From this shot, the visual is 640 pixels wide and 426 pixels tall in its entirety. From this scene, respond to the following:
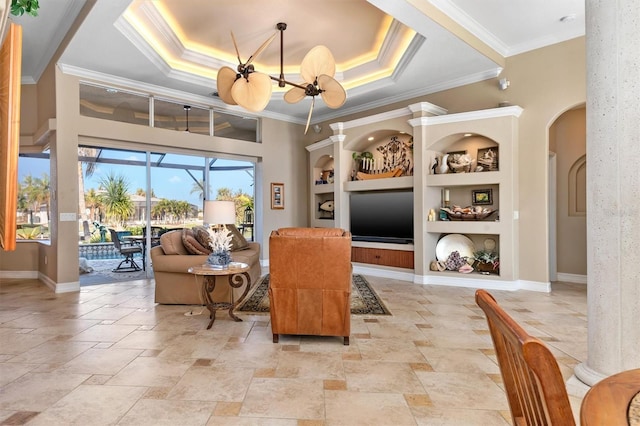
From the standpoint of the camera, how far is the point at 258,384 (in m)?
2.41

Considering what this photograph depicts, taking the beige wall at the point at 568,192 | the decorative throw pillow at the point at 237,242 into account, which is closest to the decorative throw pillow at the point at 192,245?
the decorative throw pillow at the point at 237,242

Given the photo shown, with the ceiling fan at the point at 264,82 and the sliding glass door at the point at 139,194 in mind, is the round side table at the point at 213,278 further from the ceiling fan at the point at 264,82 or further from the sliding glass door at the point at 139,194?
the sliding glass door at the point at 139,194

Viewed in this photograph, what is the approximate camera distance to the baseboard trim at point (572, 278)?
18.7 ft

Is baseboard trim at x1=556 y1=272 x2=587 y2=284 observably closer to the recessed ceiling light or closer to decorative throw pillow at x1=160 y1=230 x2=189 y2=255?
the recessed ceiling light

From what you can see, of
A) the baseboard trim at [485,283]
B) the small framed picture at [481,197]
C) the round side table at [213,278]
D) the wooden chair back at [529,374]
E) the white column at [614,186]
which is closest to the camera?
the wooden chair back at [529,374]

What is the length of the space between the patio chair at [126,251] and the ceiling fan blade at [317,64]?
432 centimetres

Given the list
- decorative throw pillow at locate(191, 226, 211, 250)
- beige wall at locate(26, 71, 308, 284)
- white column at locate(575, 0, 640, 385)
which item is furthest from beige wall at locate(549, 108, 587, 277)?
decorative throw pillow at locate(191, 226, 211, 250)

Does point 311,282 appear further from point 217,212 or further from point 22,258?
point 22,258

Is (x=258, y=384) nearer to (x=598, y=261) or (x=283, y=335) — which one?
(x=283, y=335)

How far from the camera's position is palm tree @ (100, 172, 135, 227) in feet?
19.9

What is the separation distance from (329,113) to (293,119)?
84cm

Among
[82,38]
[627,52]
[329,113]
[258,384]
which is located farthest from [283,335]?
[329,113]

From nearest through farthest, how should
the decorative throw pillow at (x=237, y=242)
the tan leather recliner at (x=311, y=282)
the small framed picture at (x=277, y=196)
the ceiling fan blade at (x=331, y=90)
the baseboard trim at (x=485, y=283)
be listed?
the tan leather recliner at (x=311, y=282)
the ceiling fan blade at (x=331, y=90)
the baseboard trim at (x=485, y=283)
the decorative throw pillow at (x=237, y=242)
the small framed picture at (x=277, y=196)

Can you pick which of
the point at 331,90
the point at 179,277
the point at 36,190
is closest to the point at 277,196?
the point at 179,277
